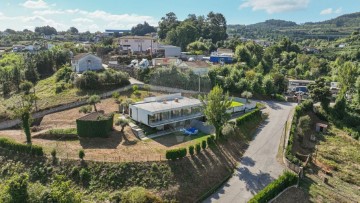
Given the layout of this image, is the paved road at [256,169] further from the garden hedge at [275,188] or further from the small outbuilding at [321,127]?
the small outbuilding at [321,127]

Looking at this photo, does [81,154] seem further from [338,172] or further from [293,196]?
[338,172]

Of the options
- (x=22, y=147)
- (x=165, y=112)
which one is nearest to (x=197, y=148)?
(x=165, y=112)

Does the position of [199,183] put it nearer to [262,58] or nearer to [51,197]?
[51,197]

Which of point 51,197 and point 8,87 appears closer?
point 51,197

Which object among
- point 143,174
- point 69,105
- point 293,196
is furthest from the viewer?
point 69,105

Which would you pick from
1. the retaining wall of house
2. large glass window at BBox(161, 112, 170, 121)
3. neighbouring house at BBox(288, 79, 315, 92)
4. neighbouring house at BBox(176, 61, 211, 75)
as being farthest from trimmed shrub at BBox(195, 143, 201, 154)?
neighbouring house at BBox(288, 79, 315, 92)

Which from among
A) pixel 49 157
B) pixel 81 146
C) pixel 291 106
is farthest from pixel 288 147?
pixel 49 157

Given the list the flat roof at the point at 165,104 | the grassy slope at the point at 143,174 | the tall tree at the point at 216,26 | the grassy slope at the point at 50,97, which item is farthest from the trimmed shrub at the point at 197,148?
the tall tree at the point at 216,26
